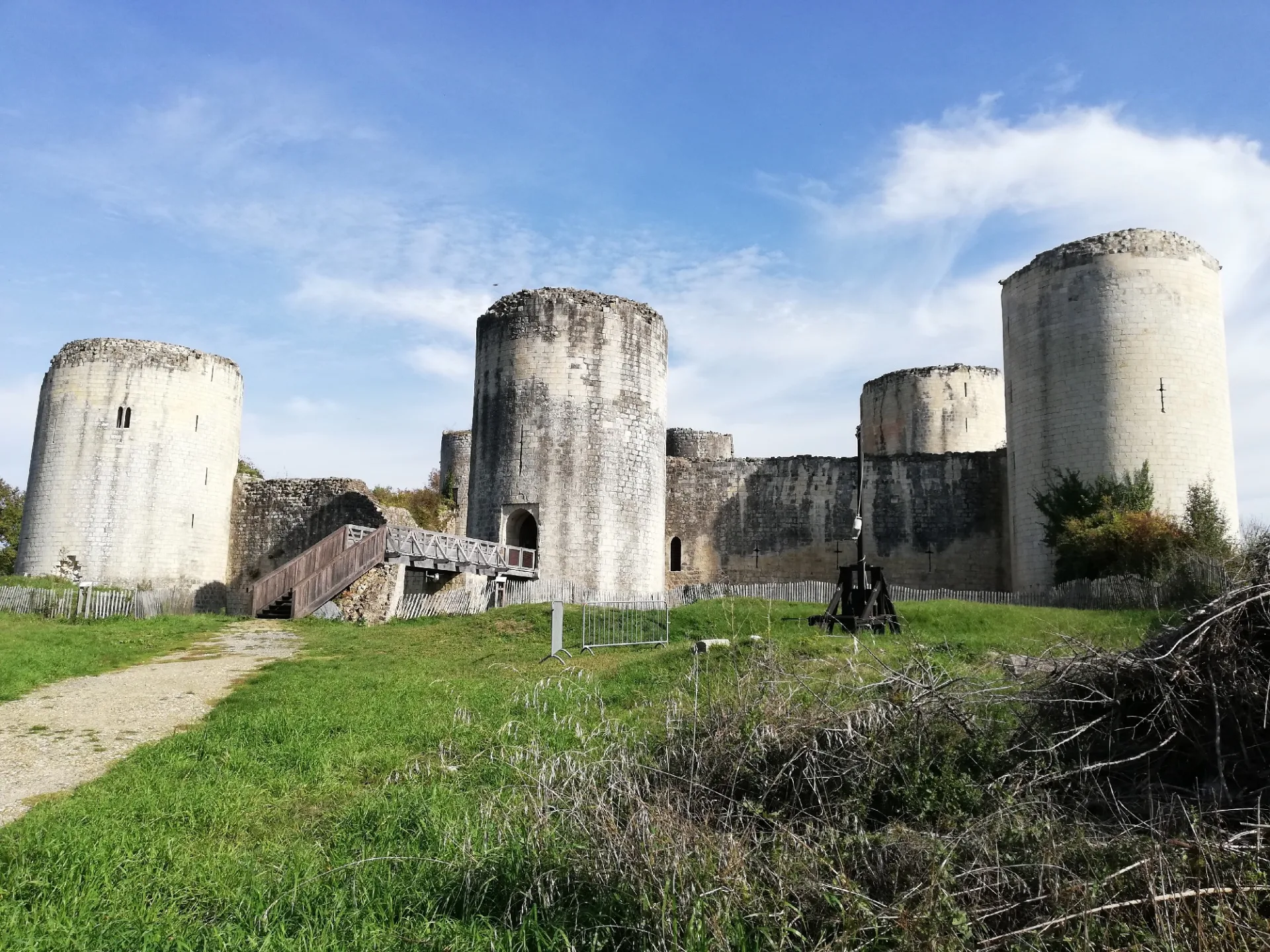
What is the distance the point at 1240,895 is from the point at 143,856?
495 centimetres

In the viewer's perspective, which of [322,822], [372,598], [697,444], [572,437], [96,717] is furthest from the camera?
[697,444]

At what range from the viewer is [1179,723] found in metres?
4.72

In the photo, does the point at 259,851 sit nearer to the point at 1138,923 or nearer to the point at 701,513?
the point at 1138,923

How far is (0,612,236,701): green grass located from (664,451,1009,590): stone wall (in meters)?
13.4

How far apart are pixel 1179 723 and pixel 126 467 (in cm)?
2898

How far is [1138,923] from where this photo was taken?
143 inches

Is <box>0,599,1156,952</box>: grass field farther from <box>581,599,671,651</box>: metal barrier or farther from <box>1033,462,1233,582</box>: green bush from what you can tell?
<box>1033,462,1233,582</box>: green bush

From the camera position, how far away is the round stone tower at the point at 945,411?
3209 centimetres

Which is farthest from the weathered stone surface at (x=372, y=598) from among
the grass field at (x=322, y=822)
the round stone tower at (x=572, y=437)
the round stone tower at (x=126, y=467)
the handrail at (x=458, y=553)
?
the round stone tower at (x=126, y=467)

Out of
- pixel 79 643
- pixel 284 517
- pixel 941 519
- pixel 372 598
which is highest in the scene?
pixel 284 517

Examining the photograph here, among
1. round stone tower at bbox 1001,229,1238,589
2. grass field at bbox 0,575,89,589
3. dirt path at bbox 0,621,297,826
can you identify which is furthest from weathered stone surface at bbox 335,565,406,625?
round stone tower at bbox 1001,229,1238,589

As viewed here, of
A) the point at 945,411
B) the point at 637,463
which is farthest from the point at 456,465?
the point at 945,411

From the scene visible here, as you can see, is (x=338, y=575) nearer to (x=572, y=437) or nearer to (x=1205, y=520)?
(x=572, y=437)

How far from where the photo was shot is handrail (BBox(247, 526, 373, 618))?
21984 mm
